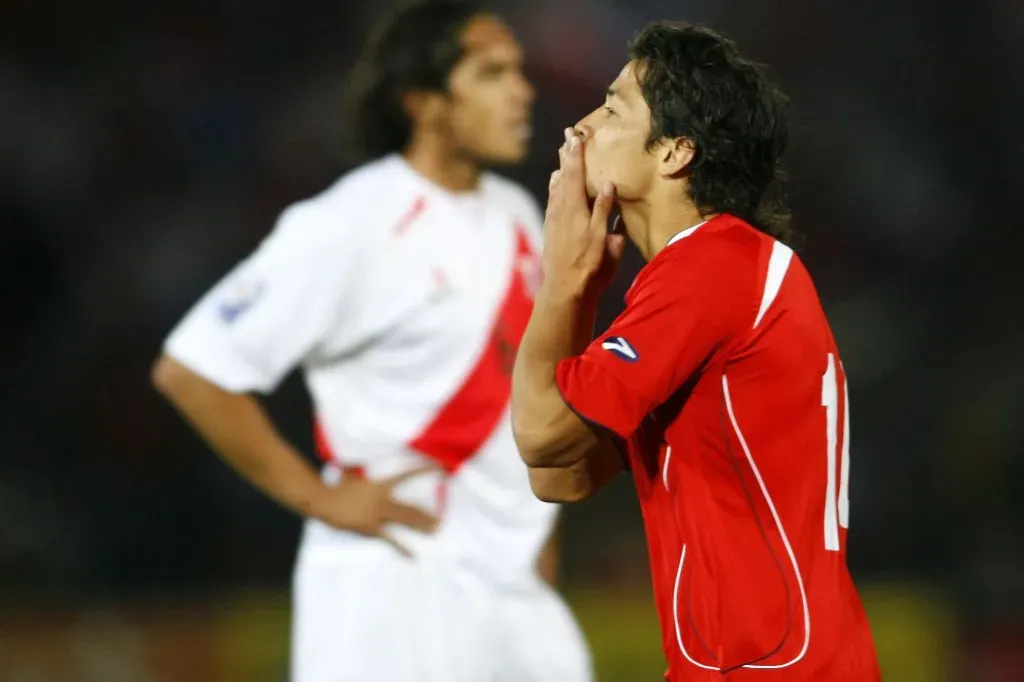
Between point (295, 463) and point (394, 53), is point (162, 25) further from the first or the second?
point (295, 463)

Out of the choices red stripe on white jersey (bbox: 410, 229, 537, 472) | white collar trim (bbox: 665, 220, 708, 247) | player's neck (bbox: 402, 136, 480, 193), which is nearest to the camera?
white collar trim (bbox: 665, 220, 708, 247)

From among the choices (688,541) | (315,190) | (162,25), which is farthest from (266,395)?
(688,541)

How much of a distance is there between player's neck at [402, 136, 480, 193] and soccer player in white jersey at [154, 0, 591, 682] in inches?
3.8

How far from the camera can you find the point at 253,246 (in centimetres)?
612

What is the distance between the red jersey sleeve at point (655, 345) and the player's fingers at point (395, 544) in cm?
132

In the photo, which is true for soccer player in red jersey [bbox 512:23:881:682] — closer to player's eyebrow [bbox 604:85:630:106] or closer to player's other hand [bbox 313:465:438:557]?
player's eyebrow [bbox 604:85:630:106]

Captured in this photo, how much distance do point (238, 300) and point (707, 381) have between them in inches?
60.4

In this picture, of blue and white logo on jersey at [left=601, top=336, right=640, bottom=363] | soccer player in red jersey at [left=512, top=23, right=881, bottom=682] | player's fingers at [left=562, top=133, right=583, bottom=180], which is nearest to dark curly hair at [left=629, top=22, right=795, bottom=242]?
soccer player in red jersey at [left=512, top=23, right=881, bottom=682]

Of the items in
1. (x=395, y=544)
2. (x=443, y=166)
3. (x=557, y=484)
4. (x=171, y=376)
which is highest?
(x=443, y=166)

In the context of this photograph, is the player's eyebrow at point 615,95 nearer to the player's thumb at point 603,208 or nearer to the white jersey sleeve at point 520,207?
the player's thumb at point 603,208

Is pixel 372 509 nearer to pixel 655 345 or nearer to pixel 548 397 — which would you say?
pixel 548 397

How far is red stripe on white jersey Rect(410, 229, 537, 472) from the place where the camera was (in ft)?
10.8

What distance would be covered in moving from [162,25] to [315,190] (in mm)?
1044

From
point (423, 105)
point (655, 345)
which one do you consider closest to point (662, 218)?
point (655, 345)
